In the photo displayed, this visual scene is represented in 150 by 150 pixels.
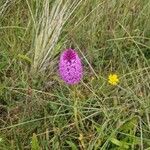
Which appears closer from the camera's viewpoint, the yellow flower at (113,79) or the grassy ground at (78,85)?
the grassy ground at (78,85)

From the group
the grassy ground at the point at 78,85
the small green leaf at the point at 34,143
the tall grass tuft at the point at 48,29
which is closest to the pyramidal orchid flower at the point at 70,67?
the grassy ground at the point at 78,85

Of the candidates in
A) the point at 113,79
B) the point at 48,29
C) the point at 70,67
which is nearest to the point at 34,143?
the point at 70,67

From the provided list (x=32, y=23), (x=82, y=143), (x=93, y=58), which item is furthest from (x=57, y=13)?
(x=82, y=143)

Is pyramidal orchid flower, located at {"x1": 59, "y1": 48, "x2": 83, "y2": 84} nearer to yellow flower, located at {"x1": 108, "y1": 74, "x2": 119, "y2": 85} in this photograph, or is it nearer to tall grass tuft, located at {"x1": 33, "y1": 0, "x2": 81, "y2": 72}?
yellow flower, located at {"x1": 108, "y1": 74, "x2": 119, "y2": 85}

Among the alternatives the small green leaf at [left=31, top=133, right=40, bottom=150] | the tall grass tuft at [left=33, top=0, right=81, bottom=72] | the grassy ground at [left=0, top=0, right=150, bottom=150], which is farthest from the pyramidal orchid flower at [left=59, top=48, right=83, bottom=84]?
the tall grass tuft at [left=33, top=0, right=81, bottom=72]

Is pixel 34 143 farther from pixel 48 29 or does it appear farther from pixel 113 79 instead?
pixel 48 29

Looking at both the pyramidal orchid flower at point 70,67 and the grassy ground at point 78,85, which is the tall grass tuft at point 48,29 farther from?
the pyramidal orchid flower at point 70,67

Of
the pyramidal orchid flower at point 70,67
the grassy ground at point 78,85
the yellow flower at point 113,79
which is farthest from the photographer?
the yellow flower at point 113,79

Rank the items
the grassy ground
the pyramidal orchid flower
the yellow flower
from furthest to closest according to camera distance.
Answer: the yellow flower < the grassy ground < the pyramidal orchid flower
